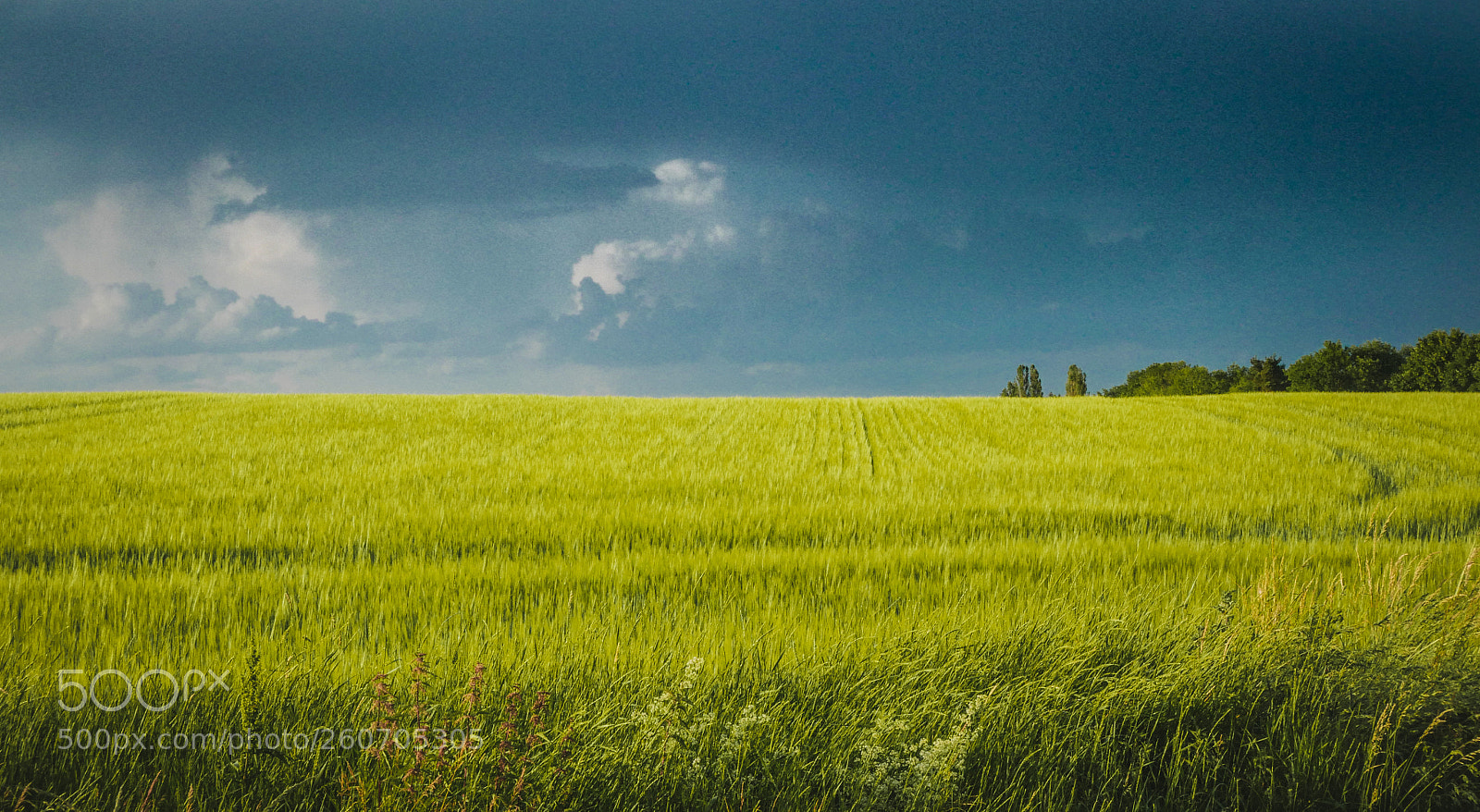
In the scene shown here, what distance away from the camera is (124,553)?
20.8ft

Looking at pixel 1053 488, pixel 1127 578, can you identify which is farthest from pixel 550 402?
pixel 1127 578

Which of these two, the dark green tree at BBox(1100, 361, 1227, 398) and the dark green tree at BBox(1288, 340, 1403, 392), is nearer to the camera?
the dark green tree at BBox(1288, 340, 1403, 392)

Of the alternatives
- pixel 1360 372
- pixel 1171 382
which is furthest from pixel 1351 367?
pixel 1171 382

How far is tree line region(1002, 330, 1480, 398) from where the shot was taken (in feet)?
231

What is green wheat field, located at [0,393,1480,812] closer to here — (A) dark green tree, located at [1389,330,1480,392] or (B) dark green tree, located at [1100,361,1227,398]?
(A) dark green tree, located at [1389,330,1480,392]

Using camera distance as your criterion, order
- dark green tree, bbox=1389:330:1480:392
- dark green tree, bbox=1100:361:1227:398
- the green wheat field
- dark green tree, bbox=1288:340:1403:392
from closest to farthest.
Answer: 1. the green wheat field
2. dark green tree, bbox=1389:330:1480:392
3. dark green tree, bbox=1288:340:1403:392
4. dark green tree, bbox=1100:361:1227:398

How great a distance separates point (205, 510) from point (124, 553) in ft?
4.81

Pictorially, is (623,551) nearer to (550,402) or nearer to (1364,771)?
(1364,771)

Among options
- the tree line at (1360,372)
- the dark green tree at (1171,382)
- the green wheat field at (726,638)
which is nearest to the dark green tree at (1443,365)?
the tree line at (1360,372)

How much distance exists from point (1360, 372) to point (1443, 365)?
10.1m

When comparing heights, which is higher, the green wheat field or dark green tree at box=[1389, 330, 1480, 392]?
dark green tree at box=[1389, 330, 1480, 392]

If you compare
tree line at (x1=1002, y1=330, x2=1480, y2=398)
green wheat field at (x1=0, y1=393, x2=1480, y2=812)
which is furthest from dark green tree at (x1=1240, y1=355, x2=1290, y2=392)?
green wheat field at (x1=0, y1=393, x2=1480, y2=812)

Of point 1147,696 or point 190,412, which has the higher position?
point 190,412

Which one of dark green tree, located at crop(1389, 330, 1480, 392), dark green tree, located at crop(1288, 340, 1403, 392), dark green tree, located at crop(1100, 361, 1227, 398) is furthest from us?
dark green tree, located at crop(1100, 361, 1227, 398)
